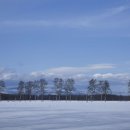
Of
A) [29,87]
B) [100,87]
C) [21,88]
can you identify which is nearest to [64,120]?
[100,87]

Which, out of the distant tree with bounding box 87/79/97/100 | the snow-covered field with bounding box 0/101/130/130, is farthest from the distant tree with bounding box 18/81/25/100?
the snow-covered field with bounding box 0/101/130/130

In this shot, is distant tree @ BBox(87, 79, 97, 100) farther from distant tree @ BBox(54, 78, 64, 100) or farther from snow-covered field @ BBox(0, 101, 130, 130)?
snow-covered field @ BBox(0, 101, 130, 130)

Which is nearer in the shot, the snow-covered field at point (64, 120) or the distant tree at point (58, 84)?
the snow-covered field at point (64, 120)

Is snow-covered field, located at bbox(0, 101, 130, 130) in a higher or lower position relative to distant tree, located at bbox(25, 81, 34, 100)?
lower

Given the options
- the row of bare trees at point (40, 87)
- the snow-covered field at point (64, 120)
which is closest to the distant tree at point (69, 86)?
the row of bare trees at point (40, 87)

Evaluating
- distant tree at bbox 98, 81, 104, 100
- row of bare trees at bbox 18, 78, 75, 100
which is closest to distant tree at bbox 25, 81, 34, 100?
A: row of bare trees at bbox 18, 78, 75, 100

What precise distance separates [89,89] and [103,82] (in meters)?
6.41

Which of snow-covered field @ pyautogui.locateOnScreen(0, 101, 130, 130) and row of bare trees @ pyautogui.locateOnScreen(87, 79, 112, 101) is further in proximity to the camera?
row of bare trees @ pyautogui.locateOnScreen(87, 79, 112, 101)

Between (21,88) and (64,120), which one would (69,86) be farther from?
(64,120)

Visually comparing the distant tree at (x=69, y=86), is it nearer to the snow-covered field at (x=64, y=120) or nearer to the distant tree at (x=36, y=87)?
the distant tree at (x=36, y=87)

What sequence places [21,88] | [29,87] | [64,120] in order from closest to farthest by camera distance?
1. [64,120]
2. [21,88]
3. [29,87]

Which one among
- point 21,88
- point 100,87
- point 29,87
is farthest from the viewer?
point 29,87

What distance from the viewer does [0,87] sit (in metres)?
111

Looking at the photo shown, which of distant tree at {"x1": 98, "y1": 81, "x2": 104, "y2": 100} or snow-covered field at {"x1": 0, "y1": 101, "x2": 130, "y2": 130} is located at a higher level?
distant tree at {"x1": 98, "y1": 81, "x2": 104, "y2": 100}
